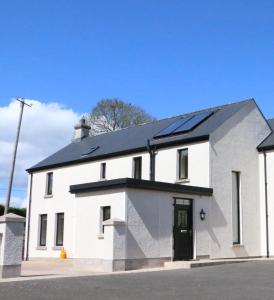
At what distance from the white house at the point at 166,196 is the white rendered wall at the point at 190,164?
Answer: 0.05m

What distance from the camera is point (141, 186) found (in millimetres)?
20031

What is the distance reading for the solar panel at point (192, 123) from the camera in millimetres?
25281

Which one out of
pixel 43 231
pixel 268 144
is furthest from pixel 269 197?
pixel 43 231

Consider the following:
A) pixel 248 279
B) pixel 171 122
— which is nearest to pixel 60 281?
pixel 248 279

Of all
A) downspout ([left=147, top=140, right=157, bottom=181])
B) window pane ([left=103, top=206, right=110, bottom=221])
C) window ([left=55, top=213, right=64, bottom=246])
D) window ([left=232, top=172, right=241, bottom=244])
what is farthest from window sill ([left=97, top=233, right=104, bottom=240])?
window ([left=55, top=213, right=64, bottom=246])

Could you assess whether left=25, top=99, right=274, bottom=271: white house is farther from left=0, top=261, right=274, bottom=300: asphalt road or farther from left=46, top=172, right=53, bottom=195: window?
left=0, top=261, right=274, bottom=300: asphalt road

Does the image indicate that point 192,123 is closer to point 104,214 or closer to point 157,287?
point 104,214

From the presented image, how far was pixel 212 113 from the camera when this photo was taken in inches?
1050

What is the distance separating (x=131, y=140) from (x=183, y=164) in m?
5.19

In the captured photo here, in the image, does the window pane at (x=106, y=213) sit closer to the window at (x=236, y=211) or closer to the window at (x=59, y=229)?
the window at (x=236, y=211)

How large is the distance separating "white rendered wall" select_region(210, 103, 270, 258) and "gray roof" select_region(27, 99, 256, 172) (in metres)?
0.62

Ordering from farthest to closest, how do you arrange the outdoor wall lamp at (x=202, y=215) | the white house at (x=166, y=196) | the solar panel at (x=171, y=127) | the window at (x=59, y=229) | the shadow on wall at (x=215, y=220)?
the window at (x=59, y=229), the solar panel at (x=171, y=127), the shadow on wall at (x=215, y=220), the outdoor wall lamp at (x=202, y=215), the white house at (x=166, y=196)

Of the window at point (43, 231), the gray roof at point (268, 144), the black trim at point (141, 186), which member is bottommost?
the window at point (43, 231)

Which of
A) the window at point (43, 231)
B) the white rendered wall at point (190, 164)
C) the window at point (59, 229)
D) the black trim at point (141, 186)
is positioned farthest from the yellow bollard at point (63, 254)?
the black trim at point (141, 186)
